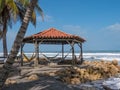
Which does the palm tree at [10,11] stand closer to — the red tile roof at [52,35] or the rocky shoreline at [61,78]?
the red tile roof at [52,35]

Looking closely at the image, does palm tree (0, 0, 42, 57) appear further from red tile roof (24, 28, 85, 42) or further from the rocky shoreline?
the rocky shoreline

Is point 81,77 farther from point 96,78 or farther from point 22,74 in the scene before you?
point 22,74

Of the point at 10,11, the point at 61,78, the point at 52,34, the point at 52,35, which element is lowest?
the point at 61,78

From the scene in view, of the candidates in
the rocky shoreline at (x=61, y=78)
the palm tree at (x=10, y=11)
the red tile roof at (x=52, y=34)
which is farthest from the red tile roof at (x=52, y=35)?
the palm tree at (x=10, y=11)

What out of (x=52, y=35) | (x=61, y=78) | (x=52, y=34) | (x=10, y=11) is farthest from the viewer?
(x=10, y=11)

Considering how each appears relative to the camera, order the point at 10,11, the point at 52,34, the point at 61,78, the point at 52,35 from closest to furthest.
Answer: the point at 61,78
the point at 52,35
the point at 52,34
the point at 10,11

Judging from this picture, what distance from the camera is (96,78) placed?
21.7 m

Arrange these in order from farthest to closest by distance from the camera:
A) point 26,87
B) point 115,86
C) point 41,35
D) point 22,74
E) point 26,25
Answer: point 41,35, point 22,74, point 115,86, point 26,87, point 26,25

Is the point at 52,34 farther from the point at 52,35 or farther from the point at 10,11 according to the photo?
the point at 10,11

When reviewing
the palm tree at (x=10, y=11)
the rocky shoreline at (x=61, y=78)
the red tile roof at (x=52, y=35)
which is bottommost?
the rocky shoreline at (x=61, y=78)

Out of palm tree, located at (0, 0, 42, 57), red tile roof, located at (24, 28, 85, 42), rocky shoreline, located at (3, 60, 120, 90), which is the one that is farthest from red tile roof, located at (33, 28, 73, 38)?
palm tree, located at (0, 0, 42, 57)

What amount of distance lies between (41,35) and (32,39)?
94 cm

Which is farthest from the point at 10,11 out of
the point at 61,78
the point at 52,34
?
the point at 61,78

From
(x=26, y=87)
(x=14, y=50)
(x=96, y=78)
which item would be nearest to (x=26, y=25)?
(x=14, y=50)
